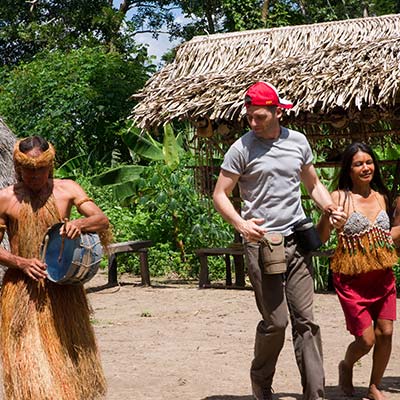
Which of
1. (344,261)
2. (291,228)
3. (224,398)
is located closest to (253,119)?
(291,228)

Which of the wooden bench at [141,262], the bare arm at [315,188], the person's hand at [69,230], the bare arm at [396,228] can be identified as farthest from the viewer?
the wooden bench at [141,262]

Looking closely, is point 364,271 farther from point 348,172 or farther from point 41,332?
point 41,332

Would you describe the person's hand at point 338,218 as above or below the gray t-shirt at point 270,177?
below

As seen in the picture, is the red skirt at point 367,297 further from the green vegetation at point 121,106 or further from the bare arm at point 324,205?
the green vegetation at point 121,106

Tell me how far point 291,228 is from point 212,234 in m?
8.18

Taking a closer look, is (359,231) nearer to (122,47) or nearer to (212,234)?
(212,234)

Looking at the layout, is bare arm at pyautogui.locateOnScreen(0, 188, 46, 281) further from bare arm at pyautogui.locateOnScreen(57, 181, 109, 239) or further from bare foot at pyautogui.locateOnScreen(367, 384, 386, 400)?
bare foot at pyautogui.locateOnScreen(367, 384, 386, 400)

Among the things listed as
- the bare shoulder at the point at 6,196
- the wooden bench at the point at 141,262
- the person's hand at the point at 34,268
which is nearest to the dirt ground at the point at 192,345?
the wooden bench at the point at 141,262

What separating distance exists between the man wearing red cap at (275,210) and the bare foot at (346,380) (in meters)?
0.48

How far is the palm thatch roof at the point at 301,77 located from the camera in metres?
10.6

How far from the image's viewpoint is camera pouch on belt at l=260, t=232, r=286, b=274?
544 cm

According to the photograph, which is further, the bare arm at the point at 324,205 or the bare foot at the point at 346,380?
the bare foot at the point at 346,380

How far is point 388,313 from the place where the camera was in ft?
19.1

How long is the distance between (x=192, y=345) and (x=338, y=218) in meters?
3.20
